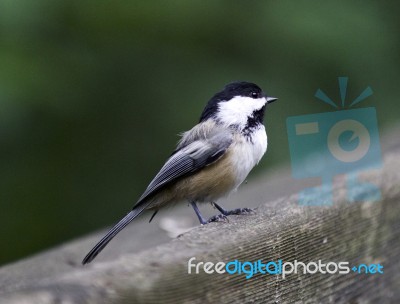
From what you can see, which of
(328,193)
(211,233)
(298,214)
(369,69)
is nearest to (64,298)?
(211,233)

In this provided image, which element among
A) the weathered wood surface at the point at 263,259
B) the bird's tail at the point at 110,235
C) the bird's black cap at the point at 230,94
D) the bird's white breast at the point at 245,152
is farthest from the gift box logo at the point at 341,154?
the bird's tail at the point at 110,235

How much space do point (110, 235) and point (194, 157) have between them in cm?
61

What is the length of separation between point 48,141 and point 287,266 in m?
2.80

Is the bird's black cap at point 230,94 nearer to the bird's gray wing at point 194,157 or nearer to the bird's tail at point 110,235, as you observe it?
the bird's gray wing at point 194,157

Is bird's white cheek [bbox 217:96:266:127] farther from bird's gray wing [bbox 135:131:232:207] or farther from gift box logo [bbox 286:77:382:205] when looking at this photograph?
gift box logo [bbox 286:77:382:205]

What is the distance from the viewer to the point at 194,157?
121 inches

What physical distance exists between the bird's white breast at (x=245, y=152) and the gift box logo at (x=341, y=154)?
153mm

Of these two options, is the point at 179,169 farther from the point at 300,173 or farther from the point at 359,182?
the point at 359,182

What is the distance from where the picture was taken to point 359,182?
7.75 ft

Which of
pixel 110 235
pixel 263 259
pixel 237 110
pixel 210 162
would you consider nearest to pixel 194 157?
pixel 210 162

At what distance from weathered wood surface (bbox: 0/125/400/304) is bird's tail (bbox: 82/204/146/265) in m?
0.11

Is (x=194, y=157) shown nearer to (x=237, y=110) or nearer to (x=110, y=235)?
(x=237, y=110)

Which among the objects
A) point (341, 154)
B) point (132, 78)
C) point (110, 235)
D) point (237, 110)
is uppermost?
point (132, 78)

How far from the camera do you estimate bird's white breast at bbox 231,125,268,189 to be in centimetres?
308
